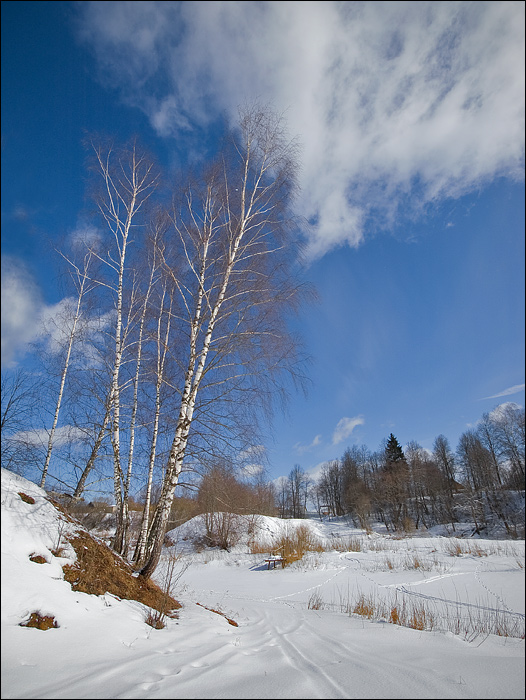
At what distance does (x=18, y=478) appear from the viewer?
4.41 meters

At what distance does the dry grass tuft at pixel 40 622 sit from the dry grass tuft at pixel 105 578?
2.77 feet

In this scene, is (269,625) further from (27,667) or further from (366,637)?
(27,667)

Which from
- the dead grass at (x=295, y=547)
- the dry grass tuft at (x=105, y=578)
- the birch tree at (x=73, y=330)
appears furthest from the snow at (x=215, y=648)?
the dead grass at (x=295, y=547)

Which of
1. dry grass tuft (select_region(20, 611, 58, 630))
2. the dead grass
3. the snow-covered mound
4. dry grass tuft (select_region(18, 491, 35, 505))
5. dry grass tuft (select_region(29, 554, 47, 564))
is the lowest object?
the snow-covered mound

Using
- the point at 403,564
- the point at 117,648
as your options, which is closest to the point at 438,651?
the point at 117,648

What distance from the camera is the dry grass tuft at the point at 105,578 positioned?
11.9 feet

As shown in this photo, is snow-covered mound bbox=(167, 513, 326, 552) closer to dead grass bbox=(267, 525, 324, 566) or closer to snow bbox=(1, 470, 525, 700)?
dead grass bbox=(267, 525, 324, 566)

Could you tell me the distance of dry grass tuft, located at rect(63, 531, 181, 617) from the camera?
3.64 m

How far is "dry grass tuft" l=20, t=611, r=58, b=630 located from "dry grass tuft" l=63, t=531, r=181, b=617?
85 centimetres

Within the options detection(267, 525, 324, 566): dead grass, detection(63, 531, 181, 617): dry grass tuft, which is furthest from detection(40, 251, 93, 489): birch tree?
detection(267, 525, 324, 566): dead grass

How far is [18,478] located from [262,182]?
7.79 meters

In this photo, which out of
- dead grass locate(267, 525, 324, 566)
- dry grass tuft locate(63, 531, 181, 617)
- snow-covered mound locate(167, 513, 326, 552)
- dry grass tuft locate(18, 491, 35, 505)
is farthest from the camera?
snow-covered mound locate(167, 513, 326, 552)

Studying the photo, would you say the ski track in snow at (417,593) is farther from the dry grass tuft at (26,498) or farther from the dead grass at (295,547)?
the dry grass tuft at (26,498)

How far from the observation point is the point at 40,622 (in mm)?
2541
